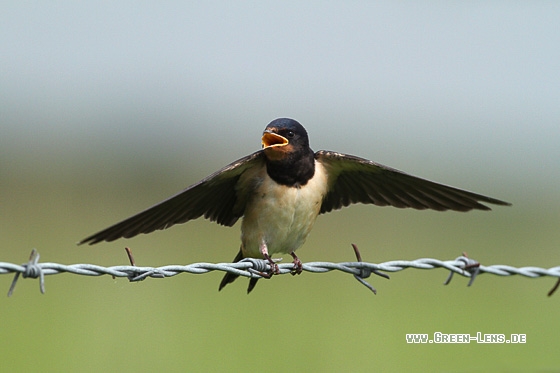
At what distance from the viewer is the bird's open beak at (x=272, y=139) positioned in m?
4.43

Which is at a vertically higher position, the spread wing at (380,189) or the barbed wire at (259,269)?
the spread wing at (380,189)

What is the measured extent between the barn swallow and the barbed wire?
452mm

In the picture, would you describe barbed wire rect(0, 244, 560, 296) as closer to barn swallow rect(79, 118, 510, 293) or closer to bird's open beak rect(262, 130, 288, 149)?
barn swallow rect(79, 118, 510, 293)

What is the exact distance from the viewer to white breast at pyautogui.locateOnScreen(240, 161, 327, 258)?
4473mm

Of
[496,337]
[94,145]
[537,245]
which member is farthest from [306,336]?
[94,145]

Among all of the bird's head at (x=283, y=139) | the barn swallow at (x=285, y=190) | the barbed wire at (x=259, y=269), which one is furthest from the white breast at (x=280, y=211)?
the barbed wire at (x=259, y=269)

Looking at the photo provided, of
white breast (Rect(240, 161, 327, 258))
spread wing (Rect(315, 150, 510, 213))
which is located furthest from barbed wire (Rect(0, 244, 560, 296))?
spread wing (Rect(315, 150, 510, 213))

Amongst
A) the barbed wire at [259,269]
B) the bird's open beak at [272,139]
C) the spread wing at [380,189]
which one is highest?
the bird's open beak at [272,139]

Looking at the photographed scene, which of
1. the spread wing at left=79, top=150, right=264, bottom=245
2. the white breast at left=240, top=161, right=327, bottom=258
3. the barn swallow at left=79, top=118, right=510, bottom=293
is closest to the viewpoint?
the spread wing at left=79, top=150, right=264, bottom=245

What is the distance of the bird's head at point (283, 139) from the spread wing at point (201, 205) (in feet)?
0.27

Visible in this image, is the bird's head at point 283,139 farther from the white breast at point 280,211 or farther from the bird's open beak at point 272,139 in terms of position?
the white breast at point 280,211

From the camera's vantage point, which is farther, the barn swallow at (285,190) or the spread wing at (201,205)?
the barn swallow at (285,190)

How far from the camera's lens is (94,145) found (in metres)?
21.1

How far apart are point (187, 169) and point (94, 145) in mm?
4504
